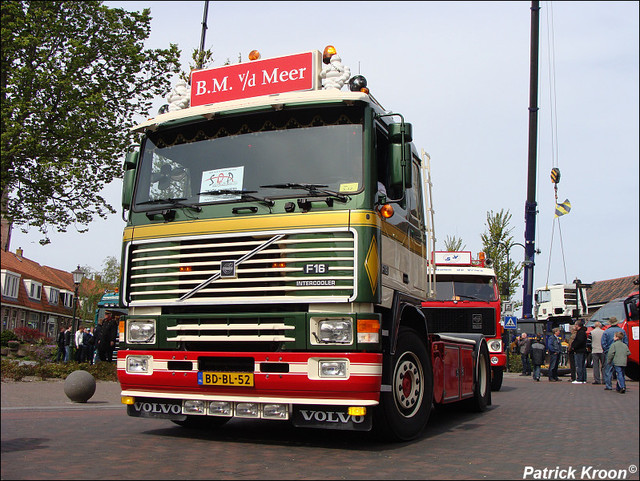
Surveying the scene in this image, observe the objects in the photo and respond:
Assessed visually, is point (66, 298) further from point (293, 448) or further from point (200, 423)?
point (293, 448)

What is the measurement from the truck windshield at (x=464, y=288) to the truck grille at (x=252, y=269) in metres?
8.30

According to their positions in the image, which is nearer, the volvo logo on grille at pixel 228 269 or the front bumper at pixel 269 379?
the front bumper at pixel 269 379

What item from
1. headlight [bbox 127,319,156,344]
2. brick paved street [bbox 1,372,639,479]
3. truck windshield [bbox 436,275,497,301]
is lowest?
brick paved street [bbox 1,372,639,479]

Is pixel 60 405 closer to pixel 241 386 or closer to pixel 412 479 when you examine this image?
pixel 241 386

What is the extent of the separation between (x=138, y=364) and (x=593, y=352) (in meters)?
14.2

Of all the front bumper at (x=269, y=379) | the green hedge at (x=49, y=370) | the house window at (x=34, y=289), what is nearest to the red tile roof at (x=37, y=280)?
the house window at (x=34, y=289)

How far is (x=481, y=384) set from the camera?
10.9 m

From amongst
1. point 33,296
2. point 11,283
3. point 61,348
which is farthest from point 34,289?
point 61,348

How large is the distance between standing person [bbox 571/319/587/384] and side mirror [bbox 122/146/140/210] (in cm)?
1453

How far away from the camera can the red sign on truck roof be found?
731 centimetres

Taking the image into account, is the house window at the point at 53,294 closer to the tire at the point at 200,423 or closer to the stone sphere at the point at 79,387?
the stone sphere at the point at 79,387

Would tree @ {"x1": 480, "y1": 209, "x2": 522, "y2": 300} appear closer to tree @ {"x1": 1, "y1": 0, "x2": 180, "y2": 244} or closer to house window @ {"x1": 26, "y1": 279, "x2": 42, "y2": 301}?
tree @ {"x1": 1, "y1": 0, "x2": 180, "y2": 244}

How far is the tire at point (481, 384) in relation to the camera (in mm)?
10602

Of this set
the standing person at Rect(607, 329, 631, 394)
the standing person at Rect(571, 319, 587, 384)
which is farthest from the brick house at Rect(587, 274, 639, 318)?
the standing person at Rect(607, 329, 631, 394)
